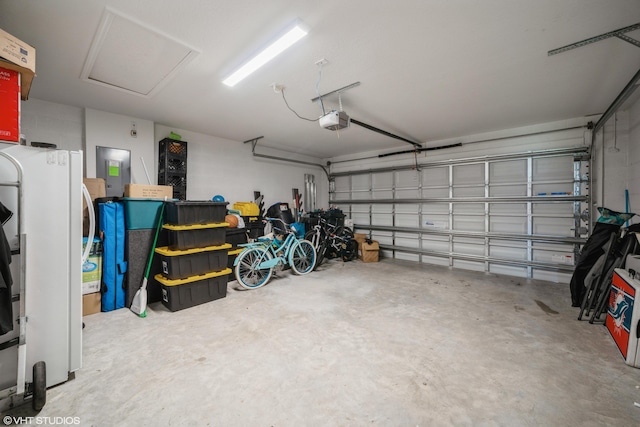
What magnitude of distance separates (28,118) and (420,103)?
5.46 m

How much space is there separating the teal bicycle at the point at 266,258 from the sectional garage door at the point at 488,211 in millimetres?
2822

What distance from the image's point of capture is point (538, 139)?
4559 mm

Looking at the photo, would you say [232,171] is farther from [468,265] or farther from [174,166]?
[468,265]

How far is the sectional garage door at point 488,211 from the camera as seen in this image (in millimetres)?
4359

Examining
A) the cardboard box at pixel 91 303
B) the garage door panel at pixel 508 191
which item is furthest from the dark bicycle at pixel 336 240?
the cardboard box at pixel 91 303

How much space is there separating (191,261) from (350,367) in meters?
2.28

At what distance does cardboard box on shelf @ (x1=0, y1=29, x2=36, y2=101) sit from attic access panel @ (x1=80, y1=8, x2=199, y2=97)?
24.0 inches

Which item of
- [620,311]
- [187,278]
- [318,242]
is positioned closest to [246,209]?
[318,242]

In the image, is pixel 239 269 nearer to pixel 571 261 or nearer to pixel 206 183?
pixel 206 183

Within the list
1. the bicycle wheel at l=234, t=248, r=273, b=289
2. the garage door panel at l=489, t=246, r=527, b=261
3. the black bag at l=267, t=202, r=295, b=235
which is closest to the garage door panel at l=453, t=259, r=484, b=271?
the garage door panel at l=489, t=246, r=527, b=261

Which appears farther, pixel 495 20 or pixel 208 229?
pixel 208 229

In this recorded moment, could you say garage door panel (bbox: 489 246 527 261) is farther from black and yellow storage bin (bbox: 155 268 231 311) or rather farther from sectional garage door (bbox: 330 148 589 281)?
black and yellow storage bin (bbox: 155 268 231 311)

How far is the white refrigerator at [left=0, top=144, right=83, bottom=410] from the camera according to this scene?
1517 millimetres

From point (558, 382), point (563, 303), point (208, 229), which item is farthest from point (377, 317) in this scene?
point (563, 303)
